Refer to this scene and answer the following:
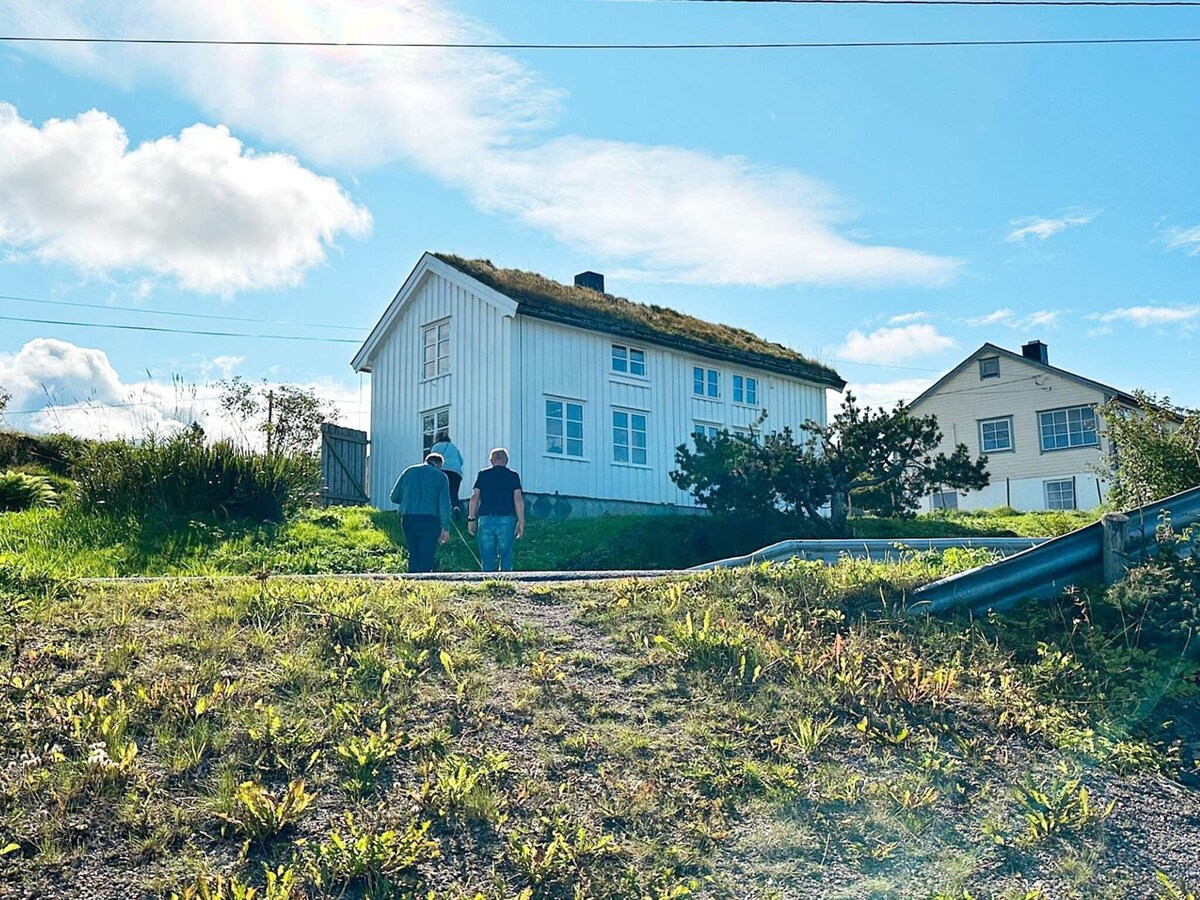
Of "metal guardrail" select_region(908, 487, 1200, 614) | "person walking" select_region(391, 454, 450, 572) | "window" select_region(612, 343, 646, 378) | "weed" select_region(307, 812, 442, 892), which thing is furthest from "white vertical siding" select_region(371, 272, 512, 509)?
"weed" select_region(307, 812, 442, 892)

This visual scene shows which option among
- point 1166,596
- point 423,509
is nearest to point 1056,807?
point 1166,596

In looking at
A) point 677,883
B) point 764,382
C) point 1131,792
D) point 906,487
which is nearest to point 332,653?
point 677,883

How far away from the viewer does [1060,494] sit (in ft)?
124

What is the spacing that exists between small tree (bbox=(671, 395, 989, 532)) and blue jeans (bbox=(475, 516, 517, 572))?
805 centimetres

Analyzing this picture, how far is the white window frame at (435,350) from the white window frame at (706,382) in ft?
20.2

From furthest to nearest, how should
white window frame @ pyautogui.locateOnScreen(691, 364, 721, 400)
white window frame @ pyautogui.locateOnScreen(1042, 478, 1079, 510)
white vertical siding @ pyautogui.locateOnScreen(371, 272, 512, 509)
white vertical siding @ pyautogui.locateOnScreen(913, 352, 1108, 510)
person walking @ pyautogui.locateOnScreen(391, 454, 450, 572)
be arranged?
white vertical siding @ pyautogui.locateOnScreen(913, 352, 1108, 510) → white window frame @ pyautogui.locateOnScreen(1042, 478, 1079, 510) → white window frame @ pyautogui.locateOnScreen(691, 364, 721, 400) → white vertical siding @ pyautogui.locateOnScreen(371, 272, 512, 509) → person walking @ pyautogui.locateOnScreen(391, 454, 450, 572)

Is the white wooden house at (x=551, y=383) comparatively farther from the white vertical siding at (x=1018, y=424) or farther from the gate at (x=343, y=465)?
the white vertical siding at (x=1018, y=424)

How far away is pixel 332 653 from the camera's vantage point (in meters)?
5.89

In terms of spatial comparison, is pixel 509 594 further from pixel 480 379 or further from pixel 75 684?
pixel 480 379

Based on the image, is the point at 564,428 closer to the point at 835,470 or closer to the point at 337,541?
the point at 835,470

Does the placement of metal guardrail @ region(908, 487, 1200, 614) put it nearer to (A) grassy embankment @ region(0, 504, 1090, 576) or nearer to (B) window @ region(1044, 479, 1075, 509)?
(A) grassy embankment @ region(0, 504, 1090, 576)

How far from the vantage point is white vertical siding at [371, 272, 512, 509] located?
965 inches

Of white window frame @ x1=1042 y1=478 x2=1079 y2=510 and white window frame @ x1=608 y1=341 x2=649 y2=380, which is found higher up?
white window frame @ x1=608 y1=341 x2=649 y2=380

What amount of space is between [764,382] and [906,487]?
9735mm
